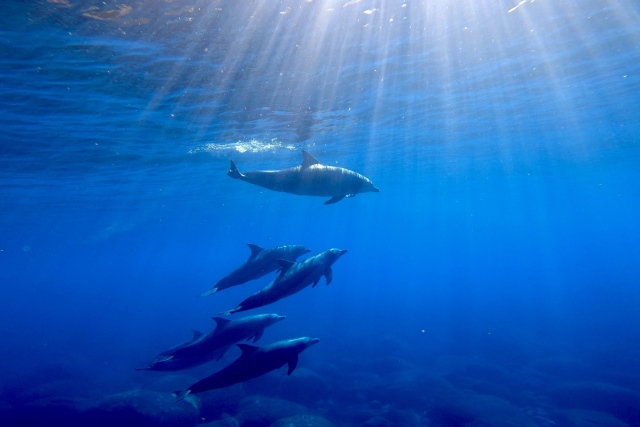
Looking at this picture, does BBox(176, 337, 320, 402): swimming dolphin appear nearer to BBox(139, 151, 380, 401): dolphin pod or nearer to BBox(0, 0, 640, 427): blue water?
BBox(139, 151, 380, 401): dolphin pod

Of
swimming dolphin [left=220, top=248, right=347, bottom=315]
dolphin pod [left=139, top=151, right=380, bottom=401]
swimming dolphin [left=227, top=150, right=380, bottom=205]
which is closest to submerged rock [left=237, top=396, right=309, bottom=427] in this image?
dolphin pod [left=139, top=151, right=380, bottom=401]

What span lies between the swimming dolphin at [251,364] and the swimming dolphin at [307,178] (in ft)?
9.52

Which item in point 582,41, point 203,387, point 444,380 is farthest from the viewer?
point 444,380

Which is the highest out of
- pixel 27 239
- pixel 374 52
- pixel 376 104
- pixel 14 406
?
pixel 374 52

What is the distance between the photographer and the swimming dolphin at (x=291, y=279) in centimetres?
463

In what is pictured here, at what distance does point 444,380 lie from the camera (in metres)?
19.7

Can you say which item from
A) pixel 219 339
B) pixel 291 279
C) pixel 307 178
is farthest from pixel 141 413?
pixel 291 279

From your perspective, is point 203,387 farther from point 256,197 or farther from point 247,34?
point 256,197

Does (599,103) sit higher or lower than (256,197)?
higher

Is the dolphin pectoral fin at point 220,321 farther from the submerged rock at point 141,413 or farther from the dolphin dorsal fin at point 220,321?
the submerged rock at point 141,413

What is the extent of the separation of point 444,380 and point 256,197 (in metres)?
26.9

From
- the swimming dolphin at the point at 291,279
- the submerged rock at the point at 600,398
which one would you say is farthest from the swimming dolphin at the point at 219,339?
the submerged rock at the point at 600,398

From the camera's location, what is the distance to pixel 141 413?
45.9ft

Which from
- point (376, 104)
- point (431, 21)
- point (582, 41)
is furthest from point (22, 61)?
point (582, 41)
